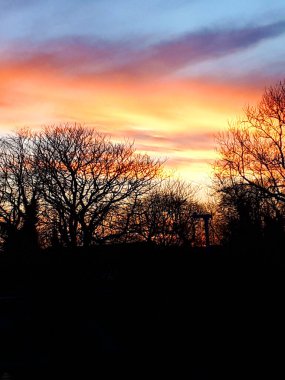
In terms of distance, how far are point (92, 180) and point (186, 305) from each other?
95.3 feet

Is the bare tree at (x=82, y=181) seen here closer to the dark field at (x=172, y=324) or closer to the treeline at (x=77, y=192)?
the treeline at (x=77, y=192)

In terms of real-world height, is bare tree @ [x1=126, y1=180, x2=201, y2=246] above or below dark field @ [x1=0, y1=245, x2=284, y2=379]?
above

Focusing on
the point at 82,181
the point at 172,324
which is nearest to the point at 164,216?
the point at 82,181

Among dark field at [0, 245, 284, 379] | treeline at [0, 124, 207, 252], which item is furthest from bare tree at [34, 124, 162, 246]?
dark field at [0, 245, 284, 379]

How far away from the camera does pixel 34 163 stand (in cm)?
4125

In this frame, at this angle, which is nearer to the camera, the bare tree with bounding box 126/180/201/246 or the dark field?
the dark field

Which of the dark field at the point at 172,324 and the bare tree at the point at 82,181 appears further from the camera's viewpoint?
the bare tree at the point at 82,181

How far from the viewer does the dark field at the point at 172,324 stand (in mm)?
11070

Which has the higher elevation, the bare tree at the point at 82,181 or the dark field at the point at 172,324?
the bare tree at the point at 82,181

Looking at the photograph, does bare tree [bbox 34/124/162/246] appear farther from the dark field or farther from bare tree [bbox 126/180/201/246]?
the dark field

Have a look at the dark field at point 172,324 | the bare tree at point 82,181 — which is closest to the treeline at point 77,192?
the bare tree at point 82,181

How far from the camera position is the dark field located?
436 inches

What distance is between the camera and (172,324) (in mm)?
13508

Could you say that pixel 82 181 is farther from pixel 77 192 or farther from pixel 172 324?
pixel 172 324
